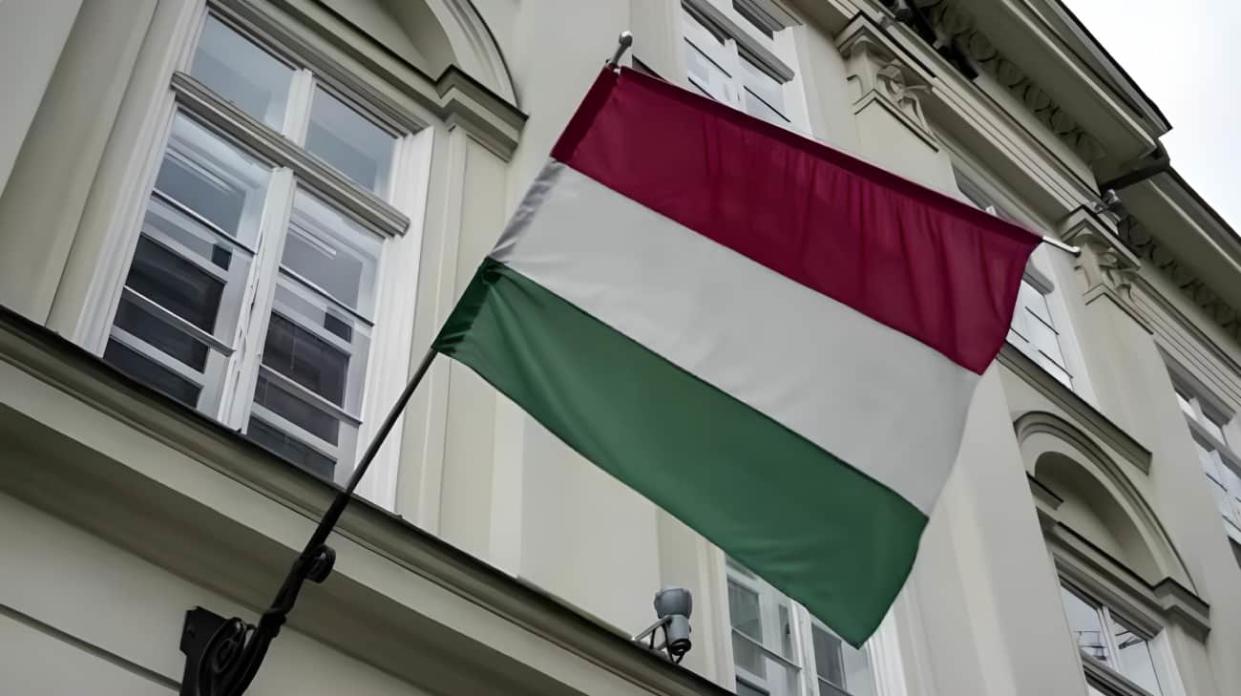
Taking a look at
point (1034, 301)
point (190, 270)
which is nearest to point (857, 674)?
point (190, 270)

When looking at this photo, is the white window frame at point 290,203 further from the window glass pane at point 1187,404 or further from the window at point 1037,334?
the window glass pane at point 1187,404

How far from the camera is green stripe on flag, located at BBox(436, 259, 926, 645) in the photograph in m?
4.05

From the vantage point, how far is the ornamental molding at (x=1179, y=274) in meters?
13.9

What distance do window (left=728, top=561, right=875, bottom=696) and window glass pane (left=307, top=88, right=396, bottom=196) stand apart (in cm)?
214

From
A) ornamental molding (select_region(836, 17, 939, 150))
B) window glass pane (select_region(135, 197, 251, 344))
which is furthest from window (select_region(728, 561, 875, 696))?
ornamental molding (select_region(836, 17, 939, 150))

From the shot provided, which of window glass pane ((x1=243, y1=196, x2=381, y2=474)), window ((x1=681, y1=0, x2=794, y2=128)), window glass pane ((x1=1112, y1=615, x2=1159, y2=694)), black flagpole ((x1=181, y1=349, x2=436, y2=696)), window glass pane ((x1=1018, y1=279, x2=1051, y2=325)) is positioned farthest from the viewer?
window glass pane ((x1=1018, y1=279, x2=1051, y2=325))

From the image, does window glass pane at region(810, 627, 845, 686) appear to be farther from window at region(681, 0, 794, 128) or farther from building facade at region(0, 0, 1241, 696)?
window at region(681, 0, 794, 128)

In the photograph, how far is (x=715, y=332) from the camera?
4.31m

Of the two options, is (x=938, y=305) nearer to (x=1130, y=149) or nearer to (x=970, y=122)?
(x=970, y=122)

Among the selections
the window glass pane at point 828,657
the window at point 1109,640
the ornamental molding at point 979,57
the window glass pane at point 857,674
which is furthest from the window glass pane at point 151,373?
the ornamental molding at point 979,57

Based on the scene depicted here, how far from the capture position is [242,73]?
242 inches

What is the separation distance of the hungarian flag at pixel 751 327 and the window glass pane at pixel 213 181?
1.65 meters

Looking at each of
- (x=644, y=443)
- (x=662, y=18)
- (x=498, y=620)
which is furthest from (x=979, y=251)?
(x=662, y=18)

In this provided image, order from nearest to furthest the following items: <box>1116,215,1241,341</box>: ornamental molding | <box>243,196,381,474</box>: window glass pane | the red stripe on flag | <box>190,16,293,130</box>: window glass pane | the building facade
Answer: the building facade < the red stripe on flag < <box>243,196,381,474</box>: window glass pane < <box>190,16,293,130</box>: window glass pane < <box>1116,215,1241,341</box>: ornamental molding
